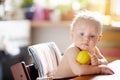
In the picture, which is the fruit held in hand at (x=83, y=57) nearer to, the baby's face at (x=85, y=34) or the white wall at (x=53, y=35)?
the baby's face at (x=85, y=34)

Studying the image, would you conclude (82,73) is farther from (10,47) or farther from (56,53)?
(10,47)

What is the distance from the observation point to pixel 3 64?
3020 mm

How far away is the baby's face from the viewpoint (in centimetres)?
127

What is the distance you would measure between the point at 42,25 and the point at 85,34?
2.33m

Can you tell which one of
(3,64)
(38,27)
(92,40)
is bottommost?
(3,64)

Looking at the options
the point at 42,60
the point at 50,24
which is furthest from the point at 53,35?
the point at 42,60

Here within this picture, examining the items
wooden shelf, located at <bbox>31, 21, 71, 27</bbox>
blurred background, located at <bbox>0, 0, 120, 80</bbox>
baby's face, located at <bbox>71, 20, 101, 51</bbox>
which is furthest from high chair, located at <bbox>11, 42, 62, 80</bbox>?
wooden shelf, located at <bbox>31, 21, 71, 27</bbox>

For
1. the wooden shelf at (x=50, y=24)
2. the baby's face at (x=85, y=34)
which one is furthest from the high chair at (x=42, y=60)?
the wooden shelf at (x=50, y=24)

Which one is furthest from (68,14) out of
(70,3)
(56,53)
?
(56,53)

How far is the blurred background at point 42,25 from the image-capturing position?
3137mm

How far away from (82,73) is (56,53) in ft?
1.55

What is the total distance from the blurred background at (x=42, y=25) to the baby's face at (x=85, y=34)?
5.94 feet

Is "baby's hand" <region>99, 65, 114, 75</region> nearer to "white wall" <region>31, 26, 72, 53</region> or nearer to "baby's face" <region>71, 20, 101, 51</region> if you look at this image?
"baby's face" <region>71, 20, 101, 51</region>

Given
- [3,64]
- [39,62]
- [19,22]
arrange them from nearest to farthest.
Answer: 1. [39,62]
2. [3,64]
3. [19,22]
